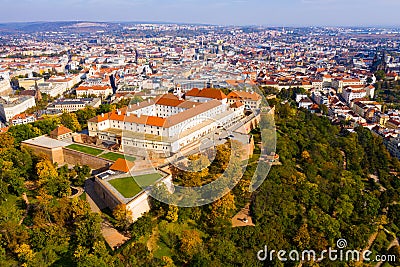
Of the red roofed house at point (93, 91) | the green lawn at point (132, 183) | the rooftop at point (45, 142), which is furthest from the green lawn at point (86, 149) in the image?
the red roofed house at point (93, 91)

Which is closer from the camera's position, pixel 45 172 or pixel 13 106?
pixel 45 172

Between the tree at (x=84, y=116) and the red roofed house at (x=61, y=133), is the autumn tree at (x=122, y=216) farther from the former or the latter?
the tree at (x=84, y=116)

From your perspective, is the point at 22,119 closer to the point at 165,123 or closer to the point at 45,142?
the point at 45,142

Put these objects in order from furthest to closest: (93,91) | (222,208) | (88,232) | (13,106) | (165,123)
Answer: (93,91) < (13,106) < (165,123) < (222,208) < (88,232)

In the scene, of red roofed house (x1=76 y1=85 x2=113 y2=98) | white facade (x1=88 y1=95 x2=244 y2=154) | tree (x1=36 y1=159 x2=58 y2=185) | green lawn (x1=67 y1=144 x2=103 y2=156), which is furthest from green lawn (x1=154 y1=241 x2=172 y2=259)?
red roofed house (x1=76 y1=85 x2=113 y2=98)

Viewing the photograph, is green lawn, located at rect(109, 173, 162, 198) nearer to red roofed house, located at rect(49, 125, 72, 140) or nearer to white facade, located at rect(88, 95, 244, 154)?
white facade, located at rect(88, 95, 244, 154)

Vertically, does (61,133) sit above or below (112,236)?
above

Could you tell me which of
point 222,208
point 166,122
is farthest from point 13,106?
point 222,208
